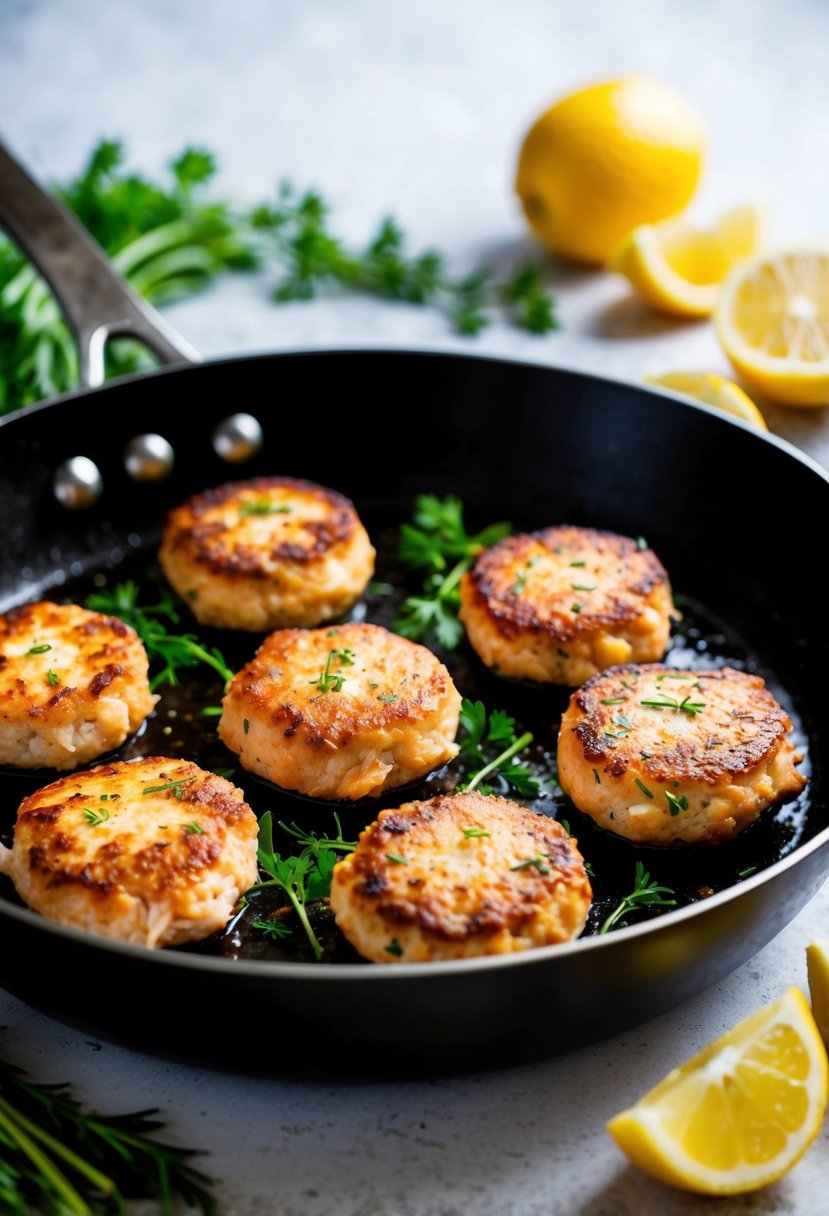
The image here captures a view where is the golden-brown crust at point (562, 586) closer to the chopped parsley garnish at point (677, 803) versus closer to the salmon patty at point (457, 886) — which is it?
the chopped parsley garnish at point (677, 803)

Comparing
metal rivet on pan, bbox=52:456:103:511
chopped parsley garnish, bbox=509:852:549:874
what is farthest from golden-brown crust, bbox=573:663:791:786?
metal rivet on pan, bbox=52:456:103:511

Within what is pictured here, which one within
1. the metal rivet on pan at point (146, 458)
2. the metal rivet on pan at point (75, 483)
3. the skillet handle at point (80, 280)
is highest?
the skillet handle at point (80, 280)

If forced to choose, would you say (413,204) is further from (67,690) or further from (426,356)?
(67,690)

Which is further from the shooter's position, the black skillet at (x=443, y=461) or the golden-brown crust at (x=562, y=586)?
the black skillet at (x=443, y=461)

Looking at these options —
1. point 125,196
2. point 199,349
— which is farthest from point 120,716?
point 125,196

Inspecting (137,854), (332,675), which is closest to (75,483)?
(332,675)

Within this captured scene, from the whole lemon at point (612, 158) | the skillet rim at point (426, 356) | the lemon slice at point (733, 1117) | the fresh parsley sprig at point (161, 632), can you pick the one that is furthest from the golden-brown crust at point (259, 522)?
the whole lemon at point (612, 158)

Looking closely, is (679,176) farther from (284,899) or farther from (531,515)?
(284,899)
